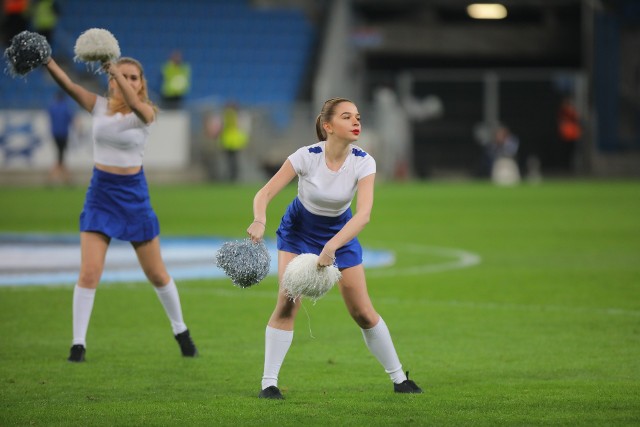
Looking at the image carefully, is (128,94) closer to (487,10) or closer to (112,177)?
(112,177)

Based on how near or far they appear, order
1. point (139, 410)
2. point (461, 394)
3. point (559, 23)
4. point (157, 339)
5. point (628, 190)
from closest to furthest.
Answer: point (139, 410), point (461, 394), point (157, 339), point (628, 190), point (559, 23)

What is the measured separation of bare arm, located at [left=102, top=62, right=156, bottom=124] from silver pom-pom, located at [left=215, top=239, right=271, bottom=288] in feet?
7.02

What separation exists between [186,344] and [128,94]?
6.42 feet

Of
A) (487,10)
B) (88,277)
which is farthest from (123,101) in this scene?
(487,10)

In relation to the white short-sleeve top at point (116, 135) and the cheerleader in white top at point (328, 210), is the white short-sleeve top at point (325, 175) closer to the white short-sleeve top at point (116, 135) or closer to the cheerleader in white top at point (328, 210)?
the cheerleader in white top at point (328, 210)

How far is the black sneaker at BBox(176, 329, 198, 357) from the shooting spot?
983cm

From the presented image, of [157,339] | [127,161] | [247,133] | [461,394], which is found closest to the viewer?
[461,394]

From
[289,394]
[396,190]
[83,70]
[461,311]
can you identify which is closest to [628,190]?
[396,190]

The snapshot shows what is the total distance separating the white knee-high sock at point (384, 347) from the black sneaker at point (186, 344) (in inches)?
84.1

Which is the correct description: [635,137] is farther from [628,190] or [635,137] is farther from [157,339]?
[157,339]

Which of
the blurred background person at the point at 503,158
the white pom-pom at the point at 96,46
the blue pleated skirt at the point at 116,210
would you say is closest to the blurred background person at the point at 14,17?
the blurred background person at the point at 503,158

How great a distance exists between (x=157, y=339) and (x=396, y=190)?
2341 cm

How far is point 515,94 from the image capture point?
4188 cm

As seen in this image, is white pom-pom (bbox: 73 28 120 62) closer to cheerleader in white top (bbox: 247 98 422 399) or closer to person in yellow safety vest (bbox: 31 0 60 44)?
cheerleader in white top (bbox: 247 98 422 399)
